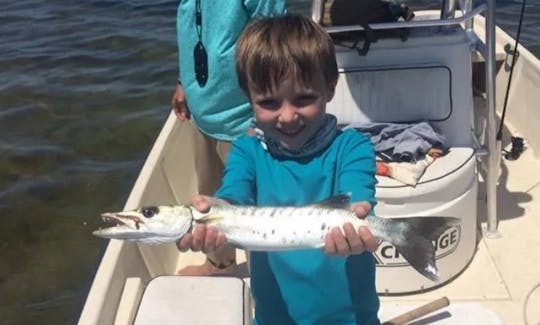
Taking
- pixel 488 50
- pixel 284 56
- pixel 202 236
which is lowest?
pixel 488 50

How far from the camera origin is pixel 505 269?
410cm

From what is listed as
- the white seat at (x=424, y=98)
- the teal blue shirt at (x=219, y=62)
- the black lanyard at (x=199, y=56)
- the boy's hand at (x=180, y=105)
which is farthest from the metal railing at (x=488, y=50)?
the boy's hand at (x=180, y=105)

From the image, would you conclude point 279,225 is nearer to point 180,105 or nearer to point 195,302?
point 195,302

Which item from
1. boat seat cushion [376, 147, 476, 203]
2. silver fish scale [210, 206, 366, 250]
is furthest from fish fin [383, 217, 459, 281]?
boat seat cushion [376, 147, 476, 203]

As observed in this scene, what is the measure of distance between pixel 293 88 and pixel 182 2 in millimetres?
1669

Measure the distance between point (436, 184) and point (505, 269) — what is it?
798 mm

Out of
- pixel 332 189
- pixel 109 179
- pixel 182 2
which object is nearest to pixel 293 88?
pixel 332 189

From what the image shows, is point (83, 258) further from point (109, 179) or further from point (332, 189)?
point (332, 189)

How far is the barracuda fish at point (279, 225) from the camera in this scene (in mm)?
2139

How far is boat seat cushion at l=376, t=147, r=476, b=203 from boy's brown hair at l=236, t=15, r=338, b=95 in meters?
1.36

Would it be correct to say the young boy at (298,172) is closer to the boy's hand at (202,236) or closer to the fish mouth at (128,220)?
the boy's hand at (202,236)

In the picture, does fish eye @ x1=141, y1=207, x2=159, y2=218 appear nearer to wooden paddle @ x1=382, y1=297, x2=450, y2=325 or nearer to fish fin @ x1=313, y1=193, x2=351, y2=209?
fish fin @ x1=313, y1=193, x2=351, y2=209

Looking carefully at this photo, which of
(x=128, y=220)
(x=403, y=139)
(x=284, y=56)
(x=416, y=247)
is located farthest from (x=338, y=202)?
(x=403, y=139)

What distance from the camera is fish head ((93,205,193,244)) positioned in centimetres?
211
